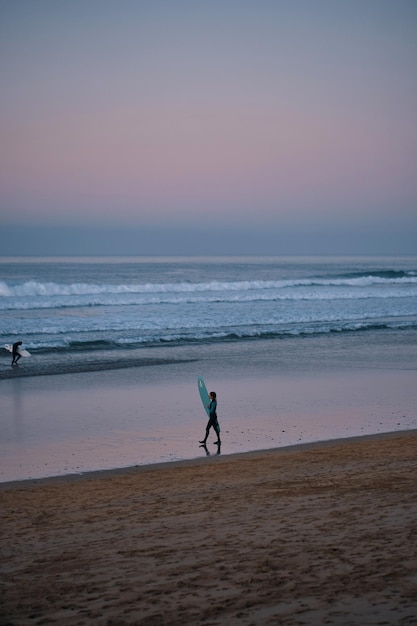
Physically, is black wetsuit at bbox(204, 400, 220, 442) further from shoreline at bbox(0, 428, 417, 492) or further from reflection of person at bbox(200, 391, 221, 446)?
shoreline at bbox(0, 428, 417, 492)

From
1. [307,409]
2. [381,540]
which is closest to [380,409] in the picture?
[307,409]

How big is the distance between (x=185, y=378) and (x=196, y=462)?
854 centimetres

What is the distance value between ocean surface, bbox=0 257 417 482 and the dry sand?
190 centimetres

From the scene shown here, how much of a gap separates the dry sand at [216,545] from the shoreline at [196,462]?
0.08 meters

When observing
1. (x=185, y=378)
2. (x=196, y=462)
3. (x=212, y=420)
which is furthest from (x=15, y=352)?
(x=196, y=462)

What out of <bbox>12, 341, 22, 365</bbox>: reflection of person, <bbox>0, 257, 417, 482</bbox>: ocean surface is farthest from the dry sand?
<bbox>12, 341, 22, 365</bbox>: reflection of person

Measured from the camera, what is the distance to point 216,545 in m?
6.99

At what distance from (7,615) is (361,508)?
405 cm

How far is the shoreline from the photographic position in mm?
10266

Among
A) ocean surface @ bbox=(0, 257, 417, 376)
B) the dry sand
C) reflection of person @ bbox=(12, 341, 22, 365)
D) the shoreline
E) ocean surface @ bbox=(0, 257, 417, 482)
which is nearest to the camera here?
the dry sand

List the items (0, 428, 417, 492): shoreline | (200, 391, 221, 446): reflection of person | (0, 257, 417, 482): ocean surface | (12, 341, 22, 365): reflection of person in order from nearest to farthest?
(0, 428, 417, 492): shoreline < (200, 391, 221, 446): reflection of person < (0, 257, 417, 482): ocean surface < (12, 341, 22, 365): reflection of person

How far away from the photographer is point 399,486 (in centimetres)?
912

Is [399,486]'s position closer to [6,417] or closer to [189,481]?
[189,481]

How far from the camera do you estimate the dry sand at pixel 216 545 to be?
18.1ft
